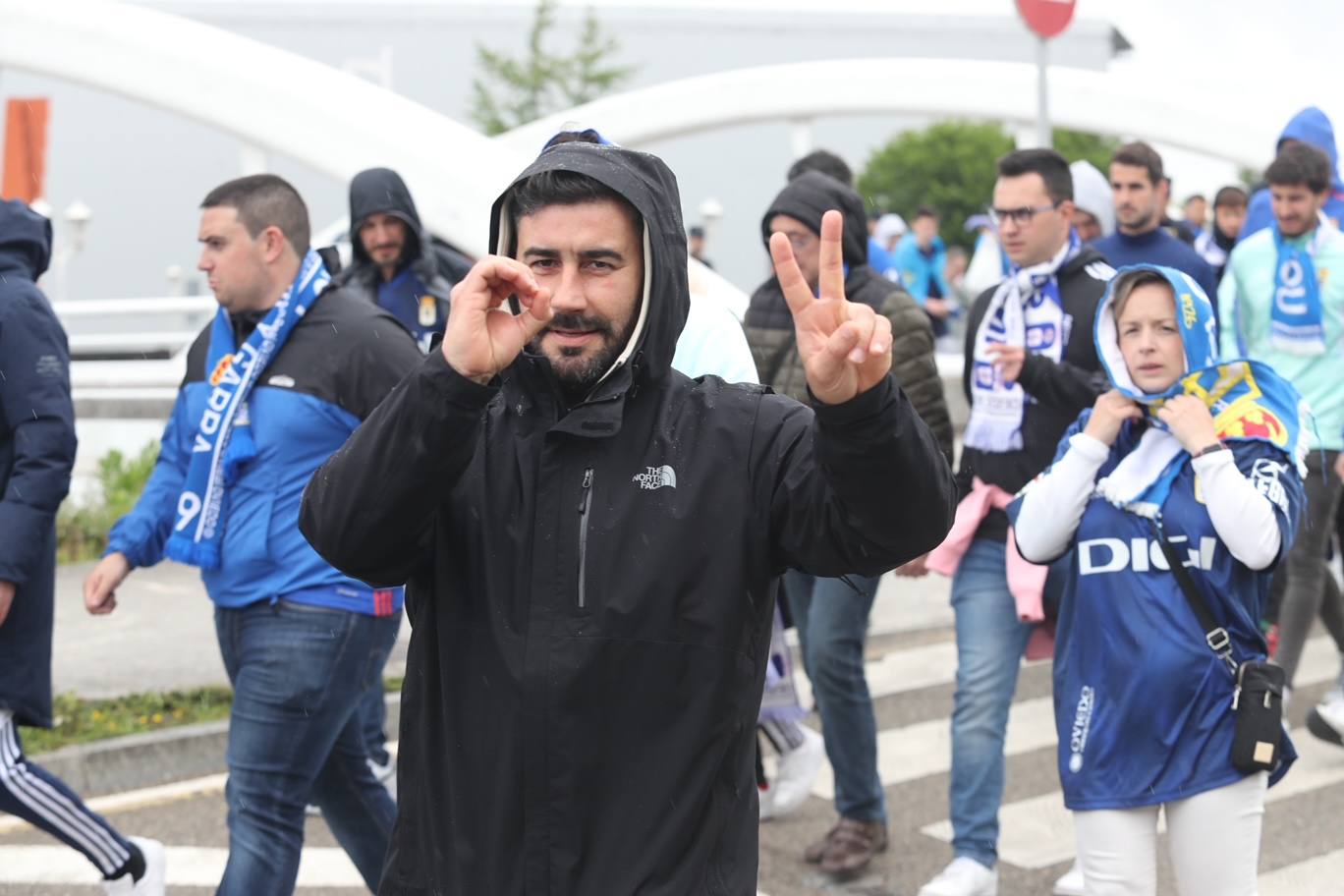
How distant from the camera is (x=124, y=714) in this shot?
23.3 ft

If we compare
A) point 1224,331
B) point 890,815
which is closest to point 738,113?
point 1224,331

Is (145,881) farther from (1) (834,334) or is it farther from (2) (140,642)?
(2) (140,642)

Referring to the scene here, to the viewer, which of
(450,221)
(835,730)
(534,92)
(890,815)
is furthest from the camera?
(534,92)

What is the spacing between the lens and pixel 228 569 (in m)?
4.31

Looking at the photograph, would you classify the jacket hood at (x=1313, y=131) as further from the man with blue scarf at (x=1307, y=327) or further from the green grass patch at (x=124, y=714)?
the green grass patch at (x=124, y=714)

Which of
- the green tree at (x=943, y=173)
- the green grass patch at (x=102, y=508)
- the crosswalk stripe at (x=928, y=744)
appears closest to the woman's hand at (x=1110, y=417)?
the crosswalk stripe at (x=928, y=744)

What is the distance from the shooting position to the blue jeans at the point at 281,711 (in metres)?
4.11

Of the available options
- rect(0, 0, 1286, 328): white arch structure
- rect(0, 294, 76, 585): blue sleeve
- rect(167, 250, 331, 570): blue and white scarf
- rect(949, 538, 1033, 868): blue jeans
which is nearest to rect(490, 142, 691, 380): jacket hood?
rect(167, 250, 331, 570): blue and white scarf

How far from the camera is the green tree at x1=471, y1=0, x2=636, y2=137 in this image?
38938mm

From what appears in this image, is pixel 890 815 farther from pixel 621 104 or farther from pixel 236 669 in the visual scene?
pixel 621 104

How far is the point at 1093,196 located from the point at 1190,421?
357 centimetres

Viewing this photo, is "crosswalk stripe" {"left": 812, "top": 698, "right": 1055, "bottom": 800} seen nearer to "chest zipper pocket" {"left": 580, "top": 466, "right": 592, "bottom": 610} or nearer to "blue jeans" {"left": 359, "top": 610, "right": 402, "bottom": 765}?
"blue jeans" {"left": 359, "top": 610, "right": 402, "bottom": 765}

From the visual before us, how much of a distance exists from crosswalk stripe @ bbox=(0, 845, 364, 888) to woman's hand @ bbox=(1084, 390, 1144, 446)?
2735mm

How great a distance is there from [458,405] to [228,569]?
2040 millimetres
